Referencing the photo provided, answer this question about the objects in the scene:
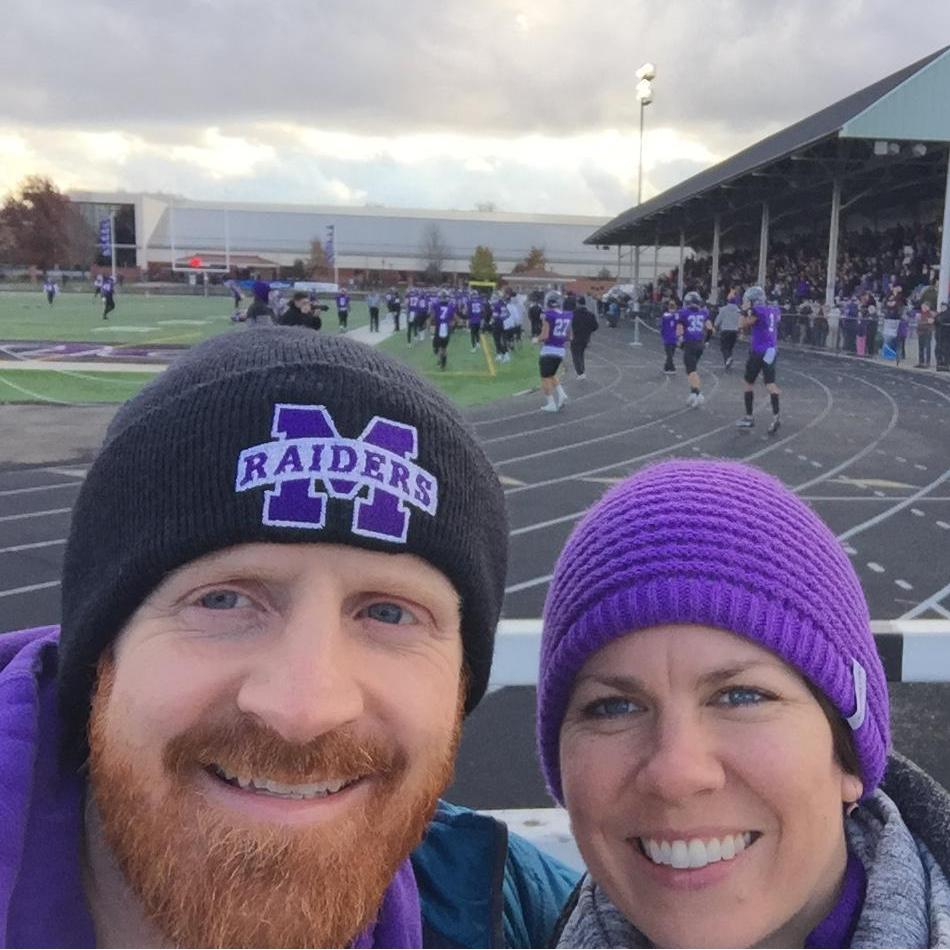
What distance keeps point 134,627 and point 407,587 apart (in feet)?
1.19

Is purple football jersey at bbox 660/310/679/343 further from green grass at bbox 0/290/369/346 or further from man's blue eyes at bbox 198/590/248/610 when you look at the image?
man's blue eyes at bbox 198/590/248/610

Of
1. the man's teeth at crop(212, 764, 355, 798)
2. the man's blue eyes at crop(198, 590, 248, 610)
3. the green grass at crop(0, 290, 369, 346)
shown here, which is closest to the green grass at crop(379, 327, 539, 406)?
the green grass at crop(0, 290, 369, 346)

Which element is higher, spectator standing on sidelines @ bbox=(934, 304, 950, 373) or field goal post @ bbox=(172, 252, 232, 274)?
field goal post @ bbox=(172, 252, 232, 274)

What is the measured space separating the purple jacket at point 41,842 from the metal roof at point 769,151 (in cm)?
2972

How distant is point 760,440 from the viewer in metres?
13.9

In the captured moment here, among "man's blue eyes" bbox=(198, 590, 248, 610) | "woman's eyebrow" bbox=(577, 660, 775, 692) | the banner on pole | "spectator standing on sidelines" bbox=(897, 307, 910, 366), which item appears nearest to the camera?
"man's blue eyes" bbox=(198, 590, 248, 610)

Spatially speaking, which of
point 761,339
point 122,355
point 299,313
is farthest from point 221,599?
point 122,355

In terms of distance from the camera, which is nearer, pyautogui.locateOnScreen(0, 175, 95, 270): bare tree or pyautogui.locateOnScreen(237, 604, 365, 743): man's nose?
pyautogui.locateOnScreen(237, 604, 365, 743): man's nose

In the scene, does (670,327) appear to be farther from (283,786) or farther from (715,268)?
(715,268)

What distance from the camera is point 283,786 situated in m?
1.23

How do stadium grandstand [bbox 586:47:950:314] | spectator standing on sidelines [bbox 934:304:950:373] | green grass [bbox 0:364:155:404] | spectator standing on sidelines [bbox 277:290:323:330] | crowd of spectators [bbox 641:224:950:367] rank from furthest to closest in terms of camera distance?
stadium grandstand [bbox 586:47:950:314] → crowd of spectators [bbox 641:224:950:367] → spectator standing on sidelines [bbox 934:304:950:373] → green grass [bbox 0:364:155:404] → spectator standing on sidelines [bbox 277:290:323:330]

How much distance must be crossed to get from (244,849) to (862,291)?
4032cm

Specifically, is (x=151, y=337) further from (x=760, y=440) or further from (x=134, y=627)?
(x=134, y=627)

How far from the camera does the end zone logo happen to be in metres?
1.31
